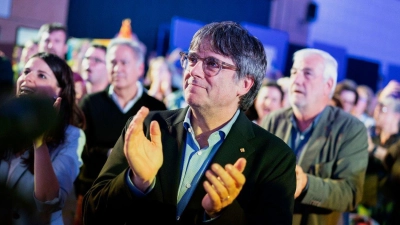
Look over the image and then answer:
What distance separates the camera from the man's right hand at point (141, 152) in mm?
1448

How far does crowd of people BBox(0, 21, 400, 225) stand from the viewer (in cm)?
146

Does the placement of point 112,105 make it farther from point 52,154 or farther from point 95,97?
point 52,154

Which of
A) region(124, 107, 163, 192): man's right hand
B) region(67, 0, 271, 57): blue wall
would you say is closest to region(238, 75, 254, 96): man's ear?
region(124, 107, 163, 192): man's right hand

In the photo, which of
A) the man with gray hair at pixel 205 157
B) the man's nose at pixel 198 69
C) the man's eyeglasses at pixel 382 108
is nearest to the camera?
the man with gray hair at pixel 205 157

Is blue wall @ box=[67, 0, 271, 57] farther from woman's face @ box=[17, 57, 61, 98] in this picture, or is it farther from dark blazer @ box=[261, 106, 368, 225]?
dark blazer @ box=[261, 106, 368, 225]

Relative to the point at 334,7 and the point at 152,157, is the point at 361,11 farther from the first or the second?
the point at 152,157

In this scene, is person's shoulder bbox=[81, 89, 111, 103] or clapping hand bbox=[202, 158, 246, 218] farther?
person's shoulder bbox=[81, 89, 111, 103]

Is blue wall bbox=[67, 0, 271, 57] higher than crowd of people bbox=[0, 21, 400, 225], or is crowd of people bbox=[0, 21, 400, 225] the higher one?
blue wall bbox=[67, 0, 271, 57]

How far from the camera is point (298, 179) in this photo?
2283 millimetres

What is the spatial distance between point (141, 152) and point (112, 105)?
6.65ft

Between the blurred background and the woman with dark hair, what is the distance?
4.72 meters

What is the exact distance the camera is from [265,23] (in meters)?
12.5

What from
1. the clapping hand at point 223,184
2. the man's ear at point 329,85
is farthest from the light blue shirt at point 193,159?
the man's ear at point 329,85

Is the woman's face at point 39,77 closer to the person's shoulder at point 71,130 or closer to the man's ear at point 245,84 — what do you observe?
the person's shoulder at point 71,130
